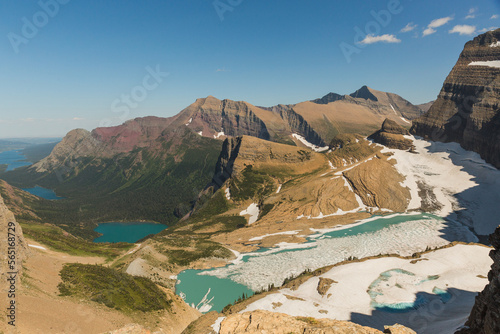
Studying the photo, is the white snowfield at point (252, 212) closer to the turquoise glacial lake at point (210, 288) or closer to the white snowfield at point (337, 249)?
the white snowfield at point (337, 249)

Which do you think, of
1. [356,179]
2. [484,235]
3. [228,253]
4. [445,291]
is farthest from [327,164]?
[445,291]

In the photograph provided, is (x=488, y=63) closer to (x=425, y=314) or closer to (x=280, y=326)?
(x=425, y=314)

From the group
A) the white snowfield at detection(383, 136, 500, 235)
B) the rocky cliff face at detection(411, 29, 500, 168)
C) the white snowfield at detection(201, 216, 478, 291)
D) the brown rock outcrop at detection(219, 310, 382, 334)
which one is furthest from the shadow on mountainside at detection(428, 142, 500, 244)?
the brown rock outcrop at detection(219, 310, 382, 334)

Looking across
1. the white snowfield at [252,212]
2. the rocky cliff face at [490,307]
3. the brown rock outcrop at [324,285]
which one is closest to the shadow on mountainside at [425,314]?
the brown rock outcrop at [324,285]

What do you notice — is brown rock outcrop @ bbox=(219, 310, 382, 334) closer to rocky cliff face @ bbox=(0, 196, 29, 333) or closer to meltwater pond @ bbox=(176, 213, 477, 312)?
rocky cliff face @ bbox=(0, 196, 29, 333)

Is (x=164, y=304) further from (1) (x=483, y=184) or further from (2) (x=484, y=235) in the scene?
(1) (x=483, y=184)
